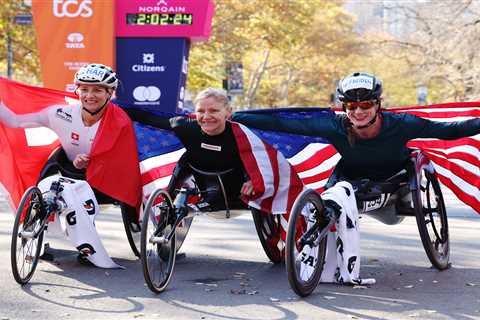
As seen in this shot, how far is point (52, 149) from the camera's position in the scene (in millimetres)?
9227

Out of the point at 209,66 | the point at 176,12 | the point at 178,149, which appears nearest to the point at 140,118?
the point at 178,149

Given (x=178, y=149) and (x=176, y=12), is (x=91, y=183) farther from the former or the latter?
(x=176, y=12)

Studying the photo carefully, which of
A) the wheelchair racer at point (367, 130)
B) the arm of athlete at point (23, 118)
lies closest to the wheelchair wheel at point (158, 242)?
the wheelchair racer at point (367, 130)

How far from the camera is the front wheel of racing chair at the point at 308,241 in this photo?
696 centimetres

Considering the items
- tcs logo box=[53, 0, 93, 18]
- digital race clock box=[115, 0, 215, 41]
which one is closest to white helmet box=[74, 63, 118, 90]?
digital race clock box=[115, 0, 215, 41]

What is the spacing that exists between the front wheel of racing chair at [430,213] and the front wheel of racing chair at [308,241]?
43.7 inches

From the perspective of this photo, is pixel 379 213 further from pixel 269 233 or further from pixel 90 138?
pixel 90 138

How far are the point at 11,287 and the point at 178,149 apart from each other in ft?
8.16

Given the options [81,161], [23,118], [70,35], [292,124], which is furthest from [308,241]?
[70,35]

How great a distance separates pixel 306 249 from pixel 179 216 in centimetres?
105

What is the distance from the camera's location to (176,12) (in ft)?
63.7

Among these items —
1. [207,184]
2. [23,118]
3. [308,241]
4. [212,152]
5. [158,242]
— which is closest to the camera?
[308,241]

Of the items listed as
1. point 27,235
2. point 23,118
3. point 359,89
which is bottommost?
point 27,235

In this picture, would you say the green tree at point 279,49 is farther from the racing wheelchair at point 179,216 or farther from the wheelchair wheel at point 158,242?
the wheelchair wheel at point 158,242
